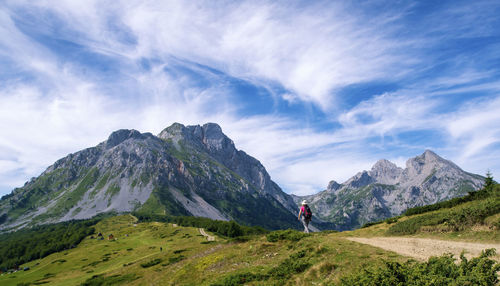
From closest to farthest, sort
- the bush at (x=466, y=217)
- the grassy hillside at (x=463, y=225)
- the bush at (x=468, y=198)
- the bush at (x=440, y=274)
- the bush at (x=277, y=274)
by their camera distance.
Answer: the bush at (x=440, y=274), the bush at (x=277, y=274), the grassy hillside at (x=463, y=225), the bush at (x=466, y=217), the bush at (x=468, y=198)

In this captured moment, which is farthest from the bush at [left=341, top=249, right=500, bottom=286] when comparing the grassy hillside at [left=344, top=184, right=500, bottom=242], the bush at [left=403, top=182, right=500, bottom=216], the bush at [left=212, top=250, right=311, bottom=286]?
the bush at [left=403, top=182, right=500, bottom=216]

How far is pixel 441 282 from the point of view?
9992mm

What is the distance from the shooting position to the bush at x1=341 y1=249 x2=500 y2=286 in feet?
31.3

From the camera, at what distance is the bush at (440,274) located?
955cm

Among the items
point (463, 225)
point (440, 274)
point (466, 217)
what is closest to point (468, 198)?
point (466, 217)

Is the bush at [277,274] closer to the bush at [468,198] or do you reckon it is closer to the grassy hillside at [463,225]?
the grassy hillside at [463,225]

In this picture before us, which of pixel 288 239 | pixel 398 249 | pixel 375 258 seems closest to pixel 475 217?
pixel 398 249

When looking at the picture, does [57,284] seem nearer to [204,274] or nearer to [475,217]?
[204,274]

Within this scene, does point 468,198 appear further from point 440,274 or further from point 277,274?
point 440,274

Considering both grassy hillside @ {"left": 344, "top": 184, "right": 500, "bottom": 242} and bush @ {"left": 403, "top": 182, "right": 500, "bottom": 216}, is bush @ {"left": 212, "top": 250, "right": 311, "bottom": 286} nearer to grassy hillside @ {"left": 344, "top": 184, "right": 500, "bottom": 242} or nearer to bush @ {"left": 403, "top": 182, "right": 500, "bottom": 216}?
grassy hillside @ {"left": 344, "top": 184, "right": 500, "bottom": 242}

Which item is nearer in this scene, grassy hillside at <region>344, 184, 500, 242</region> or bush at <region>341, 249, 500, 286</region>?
bush at <region>341, 249, 500, 286</region>

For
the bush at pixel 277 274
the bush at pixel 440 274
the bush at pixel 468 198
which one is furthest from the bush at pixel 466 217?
the bush at pixel 440 274

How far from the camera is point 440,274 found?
1088cm

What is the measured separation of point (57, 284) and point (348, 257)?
10291 cm
